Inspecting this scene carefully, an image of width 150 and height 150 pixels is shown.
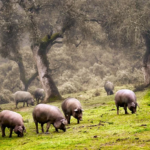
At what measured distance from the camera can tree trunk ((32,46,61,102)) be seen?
34062 millimetres

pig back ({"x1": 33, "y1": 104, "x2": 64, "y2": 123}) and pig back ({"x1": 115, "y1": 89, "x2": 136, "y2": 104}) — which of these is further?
pig back ({"x1": 115, "y1": 89, "x2": 136, "y2": 104})

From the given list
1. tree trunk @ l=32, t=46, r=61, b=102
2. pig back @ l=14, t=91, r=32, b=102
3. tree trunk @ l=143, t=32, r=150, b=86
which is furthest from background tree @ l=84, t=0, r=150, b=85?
pig back @ l=14, t=91, r=32, b=102

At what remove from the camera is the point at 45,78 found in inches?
1379

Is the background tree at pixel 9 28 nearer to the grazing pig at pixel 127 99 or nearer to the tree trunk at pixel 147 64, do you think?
the tree trunk at pixel 147 64

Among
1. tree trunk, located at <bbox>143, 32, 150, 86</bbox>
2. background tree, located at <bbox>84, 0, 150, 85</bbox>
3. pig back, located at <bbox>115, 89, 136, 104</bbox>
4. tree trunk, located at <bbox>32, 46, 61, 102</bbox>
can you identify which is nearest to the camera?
pig back, located at <bbox>115, 89, 136, 104</bbox>

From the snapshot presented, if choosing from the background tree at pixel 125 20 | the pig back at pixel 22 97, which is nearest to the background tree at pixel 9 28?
the pig back at pixel 22 97

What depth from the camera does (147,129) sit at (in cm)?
1121

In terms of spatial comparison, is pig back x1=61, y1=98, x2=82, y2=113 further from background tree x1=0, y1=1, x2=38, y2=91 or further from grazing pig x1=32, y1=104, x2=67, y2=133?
background tree x1=0, y1=1, x2=38, y2=91

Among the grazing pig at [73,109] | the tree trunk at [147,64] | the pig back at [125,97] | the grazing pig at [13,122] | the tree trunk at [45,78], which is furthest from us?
the tree trunk at [45,78]

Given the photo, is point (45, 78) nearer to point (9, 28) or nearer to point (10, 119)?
point (9, 28)

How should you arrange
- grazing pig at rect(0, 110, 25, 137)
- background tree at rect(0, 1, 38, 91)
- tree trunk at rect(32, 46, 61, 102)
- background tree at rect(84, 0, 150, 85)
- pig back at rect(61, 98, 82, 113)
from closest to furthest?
grazing pig at rect(0, 110, 25, 137)
pig back at rect(61, 98, 82, 113)
background tree at rect(84, 0, 150, 85)
background tree at rect(0, 1, 38, 91)
tree trunk at rect(32, 46, 61, 102)

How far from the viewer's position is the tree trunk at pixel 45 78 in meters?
34.1

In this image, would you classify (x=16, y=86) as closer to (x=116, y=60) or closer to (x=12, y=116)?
(x=116, y=60)

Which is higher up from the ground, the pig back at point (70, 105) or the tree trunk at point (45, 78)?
the tree trunk at point (45, 78)
